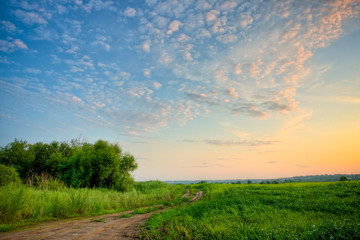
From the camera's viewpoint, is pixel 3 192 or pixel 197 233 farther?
pixel 3 192

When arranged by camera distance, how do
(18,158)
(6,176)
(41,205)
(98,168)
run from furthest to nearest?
1. (18,158)
2. (98,168)
3. (6,176)
4. (41,205)

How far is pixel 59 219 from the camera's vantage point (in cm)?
1159

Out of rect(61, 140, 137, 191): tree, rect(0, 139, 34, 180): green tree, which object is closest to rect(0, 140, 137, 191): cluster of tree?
rect(61, 140, 137, 191): tree

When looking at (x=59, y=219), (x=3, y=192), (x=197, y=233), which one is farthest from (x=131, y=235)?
(x=3, y=192)

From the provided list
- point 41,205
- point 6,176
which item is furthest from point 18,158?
point 41,205

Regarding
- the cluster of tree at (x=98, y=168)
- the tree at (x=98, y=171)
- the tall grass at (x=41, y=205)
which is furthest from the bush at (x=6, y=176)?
the tall grass at (x=41, y=205)

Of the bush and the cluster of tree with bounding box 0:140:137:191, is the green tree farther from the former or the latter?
the bush

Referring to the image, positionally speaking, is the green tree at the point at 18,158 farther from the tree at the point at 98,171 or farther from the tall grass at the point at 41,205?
the tall grass at the point at 41,205

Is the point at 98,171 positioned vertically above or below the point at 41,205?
above

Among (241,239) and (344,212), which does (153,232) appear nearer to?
(241,239)

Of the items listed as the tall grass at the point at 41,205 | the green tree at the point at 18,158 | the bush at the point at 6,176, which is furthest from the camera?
the green tree at the point at 18,158

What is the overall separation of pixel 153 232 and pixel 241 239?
434 cm

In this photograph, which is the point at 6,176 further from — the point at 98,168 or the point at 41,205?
the point at 41,205

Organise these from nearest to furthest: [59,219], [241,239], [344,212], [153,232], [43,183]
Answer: [241,239] < [153,232] < [344,212] < [59,219] < [43,183]
